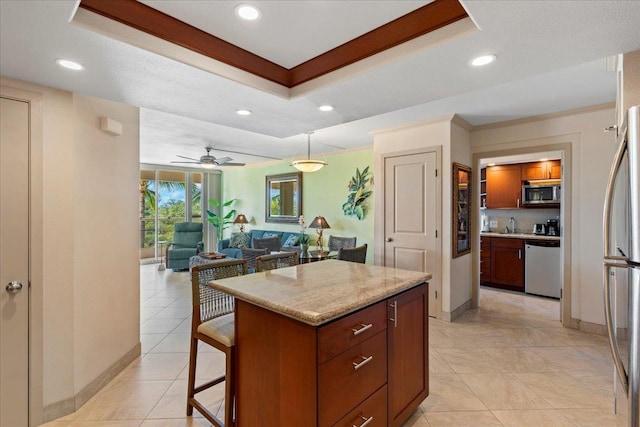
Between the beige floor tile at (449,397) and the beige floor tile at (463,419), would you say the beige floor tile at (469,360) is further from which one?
the beige floor tile at (463,419)

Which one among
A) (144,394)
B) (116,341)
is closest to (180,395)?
(144,394)

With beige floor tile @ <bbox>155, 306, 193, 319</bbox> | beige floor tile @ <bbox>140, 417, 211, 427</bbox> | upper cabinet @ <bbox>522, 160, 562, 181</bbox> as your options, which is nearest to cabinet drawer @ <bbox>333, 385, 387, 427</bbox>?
beige floor tile @ <bbox>140, 417, 211, 427</bbox>

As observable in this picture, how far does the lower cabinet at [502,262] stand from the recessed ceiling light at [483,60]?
13.7 feet

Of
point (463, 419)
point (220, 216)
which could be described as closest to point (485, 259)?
point (463, 419)

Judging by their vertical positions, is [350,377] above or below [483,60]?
below

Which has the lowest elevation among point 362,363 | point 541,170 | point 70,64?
point 362,363

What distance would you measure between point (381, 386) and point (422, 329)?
553 mm

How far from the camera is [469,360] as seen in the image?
9.48 ft

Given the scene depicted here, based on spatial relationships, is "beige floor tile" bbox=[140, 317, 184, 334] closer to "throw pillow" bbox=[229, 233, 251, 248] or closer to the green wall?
the green wall

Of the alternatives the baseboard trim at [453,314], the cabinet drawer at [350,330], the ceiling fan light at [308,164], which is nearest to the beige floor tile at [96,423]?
the cabinet drawer at [350,330]

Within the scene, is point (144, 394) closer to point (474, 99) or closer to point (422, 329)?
point (422, 329)

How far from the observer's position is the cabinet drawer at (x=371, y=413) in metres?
1.49

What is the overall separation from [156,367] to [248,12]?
9.55 feet

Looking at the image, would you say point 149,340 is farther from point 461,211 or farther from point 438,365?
point 461,211
